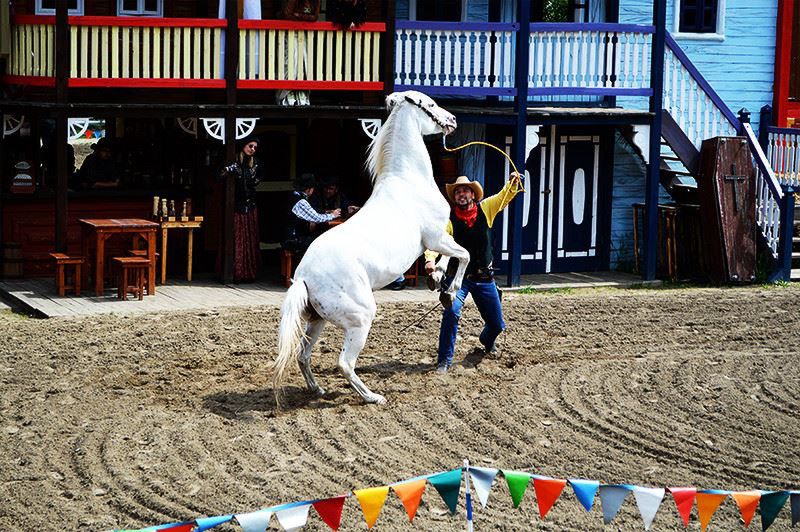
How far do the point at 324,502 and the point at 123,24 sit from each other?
1184 centimetres

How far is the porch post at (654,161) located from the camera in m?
19.5

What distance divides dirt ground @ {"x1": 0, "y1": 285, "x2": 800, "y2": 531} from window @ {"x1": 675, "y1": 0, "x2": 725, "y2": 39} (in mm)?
7578

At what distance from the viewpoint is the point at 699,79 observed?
66.3 feet

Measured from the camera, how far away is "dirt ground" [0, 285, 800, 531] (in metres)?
8.69

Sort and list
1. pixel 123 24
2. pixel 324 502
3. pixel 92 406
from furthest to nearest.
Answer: pixel 123 24 → pixel 92 406 → pixel 324 502

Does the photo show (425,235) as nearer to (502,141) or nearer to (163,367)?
(163,367)

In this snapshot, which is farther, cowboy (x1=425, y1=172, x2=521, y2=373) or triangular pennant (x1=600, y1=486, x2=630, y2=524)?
cowboy (x1=425, y1=172, x2=521, y2=373)

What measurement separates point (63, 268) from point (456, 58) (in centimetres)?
619

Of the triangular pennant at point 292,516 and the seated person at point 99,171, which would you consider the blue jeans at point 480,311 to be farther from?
the seated person at point 99,171

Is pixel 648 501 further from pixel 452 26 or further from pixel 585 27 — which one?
pixel 585 27

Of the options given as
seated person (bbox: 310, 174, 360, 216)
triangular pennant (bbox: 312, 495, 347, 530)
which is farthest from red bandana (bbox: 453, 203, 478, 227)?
triangular pennant (bbox: 312, 495, 347, 530)

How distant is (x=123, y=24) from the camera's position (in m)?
17.3

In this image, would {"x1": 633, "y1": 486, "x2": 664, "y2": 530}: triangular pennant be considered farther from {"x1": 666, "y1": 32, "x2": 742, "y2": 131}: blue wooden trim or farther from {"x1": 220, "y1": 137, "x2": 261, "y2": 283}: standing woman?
{"x1": 666, "y1": 32, "x2": 742, "y2": 131}: blue wooden trim

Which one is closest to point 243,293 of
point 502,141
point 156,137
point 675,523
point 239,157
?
point 239,157
